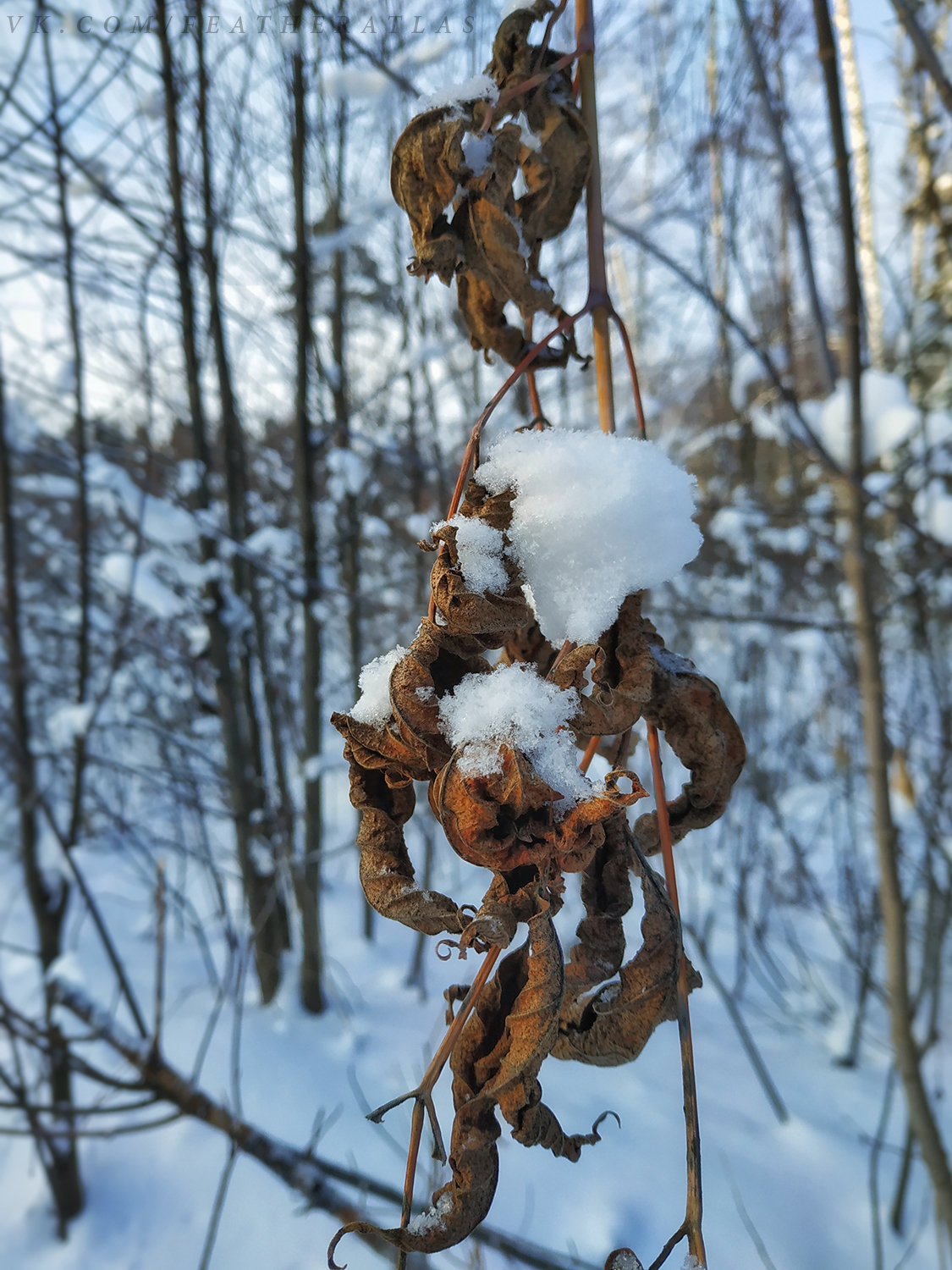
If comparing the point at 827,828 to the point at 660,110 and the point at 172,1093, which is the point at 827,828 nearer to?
the point at 660,110

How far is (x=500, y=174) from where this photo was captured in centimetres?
45

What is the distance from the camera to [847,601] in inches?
161

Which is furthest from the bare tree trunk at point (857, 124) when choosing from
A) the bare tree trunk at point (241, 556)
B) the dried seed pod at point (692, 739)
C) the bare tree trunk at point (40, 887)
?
the bare tree trunk at point (40, 887)

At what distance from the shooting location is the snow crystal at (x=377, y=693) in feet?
1.22

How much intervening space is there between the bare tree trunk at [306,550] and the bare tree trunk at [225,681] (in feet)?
0.43

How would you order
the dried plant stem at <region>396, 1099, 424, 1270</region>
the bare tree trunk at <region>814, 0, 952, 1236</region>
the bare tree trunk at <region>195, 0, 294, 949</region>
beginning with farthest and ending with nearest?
the bare tree trunk at <region>195, 0, 294, 949</region> → the bare tree trunk at <region>814, 0, 952, 1236</region> → the dried plant stem at <region>396, 1099, 424, 1270</region>

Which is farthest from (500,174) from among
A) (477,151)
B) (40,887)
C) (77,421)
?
(40,887)

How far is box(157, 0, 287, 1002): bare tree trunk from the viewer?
158 centimetres

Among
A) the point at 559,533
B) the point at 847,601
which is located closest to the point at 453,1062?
the point at 559,533

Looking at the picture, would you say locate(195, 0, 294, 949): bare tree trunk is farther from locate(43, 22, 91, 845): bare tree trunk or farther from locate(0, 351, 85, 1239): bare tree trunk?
locate(0, 351, 85, 1239): bare tree trunk

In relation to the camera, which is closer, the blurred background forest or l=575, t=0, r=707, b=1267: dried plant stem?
l=575, t=0, r=707, b=1267: dried plant stem

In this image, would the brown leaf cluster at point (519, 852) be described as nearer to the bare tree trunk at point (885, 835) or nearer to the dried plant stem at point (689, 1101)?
the dried plant stem at point (689, 1101)

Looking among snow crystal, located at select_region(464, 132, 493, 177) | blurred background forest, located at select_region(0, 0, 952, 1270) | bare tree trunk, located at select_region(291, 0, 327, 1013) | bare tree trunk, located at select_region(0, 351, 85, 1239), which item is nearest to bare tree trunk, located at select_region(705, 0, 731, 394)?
blurred background forest, located at select_region(0, 0, 952, 1270)

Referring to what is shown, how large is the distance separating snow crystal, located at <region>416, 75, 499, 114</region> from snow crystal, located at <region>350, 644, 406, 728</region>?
36 cm
